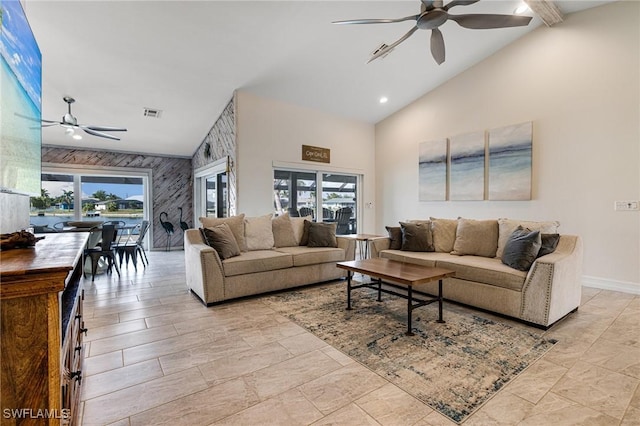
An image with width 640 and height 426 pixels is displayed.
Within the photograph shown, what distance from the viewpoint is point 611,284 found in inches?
161

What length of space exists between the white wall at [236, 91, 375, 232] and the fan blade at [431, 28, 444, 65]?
10.1ft

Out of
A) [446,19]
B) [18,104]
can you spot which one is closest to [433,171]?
[446,19]

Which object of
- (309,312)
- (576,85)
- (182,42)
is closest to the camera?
(309,312)

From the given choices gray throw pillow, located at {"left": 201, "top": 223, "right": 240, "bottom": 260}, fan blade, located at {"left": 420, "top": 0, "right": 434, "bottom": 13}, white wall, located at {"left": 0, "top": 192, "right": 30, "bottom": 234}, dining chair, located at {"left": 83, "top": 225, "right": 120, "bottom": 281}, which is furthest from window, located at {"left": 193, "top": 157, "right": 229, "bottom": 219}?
fan blade, located at {"left": 420, "top": 0, "right": 434, "bottom": 13}

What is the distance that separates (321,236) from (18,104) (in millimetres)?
3495

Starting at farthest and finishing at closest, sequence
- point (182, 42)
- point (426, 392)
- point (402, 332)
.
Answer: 1. point (182, 42)
2. point (402, 332)
3. point (426, 392)

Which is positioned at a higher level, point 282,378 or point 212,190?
point 212,190

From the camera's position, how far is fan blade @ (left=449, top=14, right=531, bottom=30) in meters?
2.80

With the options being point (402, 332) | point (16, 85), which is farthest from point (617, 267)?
point (16, 85)

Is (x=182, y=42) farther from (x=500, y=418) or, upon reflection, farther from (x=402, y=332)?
(x=500, y=418)

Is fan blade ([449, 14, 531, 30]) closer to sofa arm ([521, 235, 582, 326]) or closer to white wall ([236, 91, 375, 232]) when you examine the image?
sofa arm ([521, 235, 582, 326])

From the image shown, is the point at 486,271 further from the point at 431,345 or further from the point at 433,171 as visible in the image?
the point at 433,171

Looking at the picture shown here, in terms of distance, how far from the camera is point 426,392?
1.87 metres

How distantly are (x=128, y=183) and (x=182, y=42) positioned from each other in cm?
521
